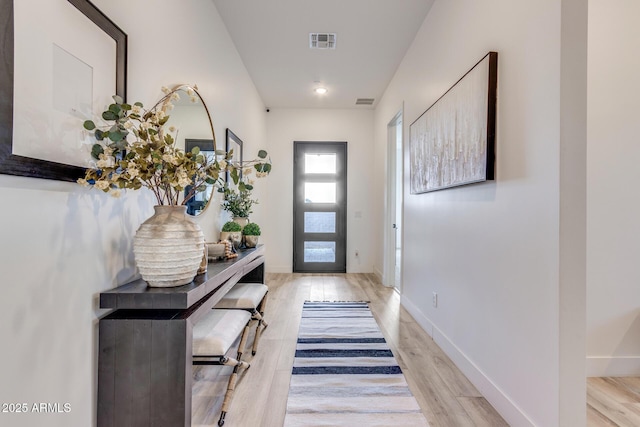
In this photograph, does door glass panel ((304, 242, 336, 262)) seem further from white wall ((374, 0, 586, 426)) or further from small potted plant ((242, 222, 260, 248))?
white wall ((374, 0, 586, 426))

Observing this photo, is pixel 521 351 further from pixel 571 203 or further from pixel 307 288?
pixel 307 288

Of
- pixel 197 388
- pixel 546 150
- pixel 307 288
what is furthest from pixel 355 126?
pixel 197 388

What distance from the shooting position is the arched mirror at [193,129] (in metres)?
1.82

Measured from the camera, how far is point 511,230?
1514mm

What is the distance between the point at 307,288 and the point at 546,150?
133 inches

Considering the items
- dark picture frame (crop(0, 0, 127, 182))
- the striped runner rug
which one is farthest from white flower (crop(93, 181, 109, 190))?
the striped runner rug

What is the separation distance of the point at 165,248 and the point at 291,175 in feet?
13.1

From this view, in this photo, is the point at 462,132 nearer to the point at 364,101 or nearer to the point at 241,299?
the point at 241,299

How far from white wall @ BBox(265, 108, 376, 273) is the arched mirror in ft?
8.74

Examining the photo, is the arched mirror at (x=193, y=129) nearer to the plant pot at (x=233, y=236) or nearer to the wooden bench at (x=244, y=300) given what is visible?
the plant pot at (x=233, y=236)

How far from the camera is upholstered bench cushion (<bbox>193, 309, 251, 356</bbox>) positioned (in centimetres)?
148

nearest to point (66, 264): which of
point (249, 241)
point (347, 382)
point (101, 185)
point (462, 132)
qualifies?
point (101, 185)

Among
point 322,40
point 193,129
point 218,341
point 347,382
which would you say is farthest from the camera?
point 322,40

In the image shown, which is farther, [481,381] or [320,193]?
[320,193]
